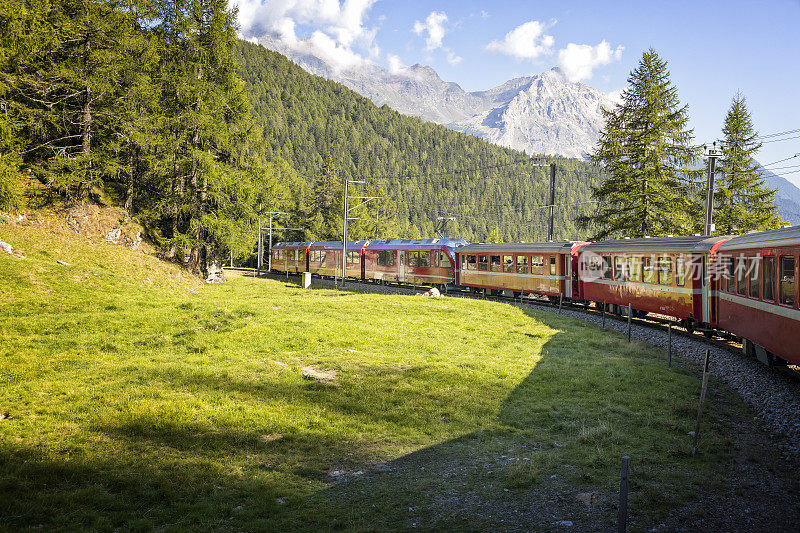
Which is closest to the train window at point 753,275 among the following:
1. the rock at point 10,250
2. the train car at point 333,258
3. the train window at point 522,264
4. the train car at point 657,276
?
the train car at point 657,276

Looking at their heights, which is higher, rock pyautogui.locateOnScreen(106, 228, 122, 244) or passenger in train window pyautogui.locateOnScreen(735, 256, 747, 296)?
rock pyautogui.locateOnScreen(106, 228, 122, 244)

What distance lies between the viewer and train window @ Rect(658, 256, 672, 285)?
20.2 metres

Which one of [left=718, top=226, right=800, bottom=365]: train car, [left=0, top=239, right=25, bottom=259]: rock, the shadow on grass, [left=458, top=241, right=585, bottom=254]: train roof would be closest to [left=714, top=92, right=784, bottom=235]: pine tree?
[left=458, top=241, right=585, bottom=254]: train roof

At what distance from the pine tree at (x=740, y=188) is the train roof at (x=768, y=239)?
88.0 ft

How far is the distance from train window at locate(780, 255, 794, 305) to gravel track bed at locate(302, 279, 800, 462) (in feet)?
6.85

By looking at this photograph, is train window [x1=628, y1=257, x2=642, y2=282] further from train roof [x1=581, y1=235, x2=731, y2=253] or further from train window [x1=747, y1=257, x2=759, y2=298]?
train window [x1=747, y1=257, x2=759, y2=298]

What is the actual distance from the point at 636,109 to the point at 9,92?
3557 cm

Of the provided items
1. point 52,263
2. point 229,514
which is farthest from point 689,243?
point 52,263

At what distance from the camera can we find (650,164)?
33.2 m

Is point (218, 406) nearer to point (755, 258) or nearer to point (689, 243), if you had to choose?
point (755, 258)

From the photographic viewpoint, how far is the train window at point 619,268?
76.9 feet

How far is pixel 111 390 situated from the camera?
1084 centimetres

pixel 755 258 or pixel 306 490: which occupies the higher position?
pixel 755 258

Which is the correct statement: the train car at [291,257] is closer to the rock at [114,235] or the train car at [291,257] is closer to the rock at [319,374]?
the rock at [114,235]
